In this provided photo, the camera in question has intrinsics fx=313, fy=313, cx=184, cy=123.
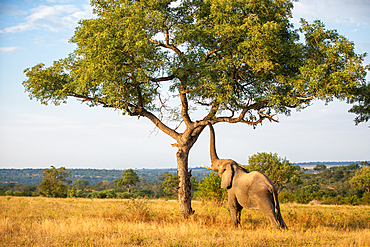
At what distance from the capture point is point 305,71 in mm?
11188

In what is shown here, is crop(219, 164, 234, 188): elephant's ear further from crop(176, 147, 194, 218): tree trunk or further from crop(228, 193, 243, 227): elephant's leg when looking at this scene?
crop(176, 147, 194, 218): tree trunk

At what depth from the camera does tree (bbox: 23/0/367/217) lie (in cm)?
1158

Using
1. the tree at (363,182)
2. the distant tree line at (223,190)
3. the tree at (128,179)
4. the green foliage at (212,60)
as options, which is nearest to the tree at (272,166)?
the distant tree line at (223,190)

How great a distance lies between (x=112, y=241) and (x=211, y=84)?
652cm

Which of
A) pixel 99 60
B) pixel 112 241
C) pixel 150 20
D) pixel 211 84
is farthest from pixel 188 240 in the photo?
pixel 150 20

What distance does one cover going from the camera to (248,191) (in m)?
11.0

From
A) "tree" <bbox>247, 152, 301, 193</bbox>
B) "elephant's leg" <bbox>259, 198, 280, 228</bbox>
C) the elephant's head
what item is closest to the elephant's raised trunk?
the elephant's head

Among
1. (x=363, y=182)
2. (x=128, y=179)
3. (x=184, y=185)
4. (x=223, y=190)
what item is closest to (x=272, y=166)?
(x=363, y=182)

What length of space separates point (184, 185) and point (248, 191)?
3.45m

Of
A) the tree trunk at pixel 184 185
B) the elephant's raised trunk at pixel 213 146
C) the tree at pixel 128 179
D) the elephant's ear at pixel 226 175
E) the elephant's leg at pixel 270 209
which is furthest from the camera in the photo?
the tree at pixel 128 179

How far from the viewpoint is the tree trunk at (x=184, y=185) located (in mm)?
13398

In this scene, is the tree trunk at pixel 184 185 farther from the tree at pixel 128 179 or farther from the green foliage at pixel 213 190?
the tree at pixel 128 179

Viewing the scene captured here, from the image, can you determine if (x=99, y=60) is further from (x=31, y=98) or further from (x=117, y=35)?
(x=31, y=98)

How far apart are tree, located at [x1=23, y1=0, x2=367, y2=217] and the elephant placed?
2.20m
